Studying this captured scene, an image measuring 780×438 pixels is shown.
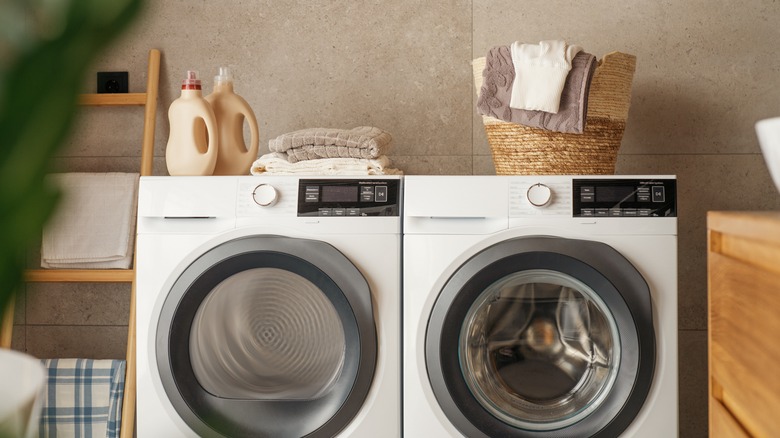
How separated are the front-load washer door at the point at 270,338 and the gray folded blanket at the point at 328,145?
12.9 inches

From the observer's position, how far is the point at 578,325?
67.6 inches

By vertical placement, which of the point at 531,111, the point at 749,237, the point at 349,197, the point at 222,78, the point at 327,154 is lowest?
the point at 749,237

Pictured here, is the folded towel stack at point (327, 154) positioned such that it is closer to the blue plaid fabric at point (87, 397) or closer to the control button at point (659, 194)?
the control button at point (659, 194)

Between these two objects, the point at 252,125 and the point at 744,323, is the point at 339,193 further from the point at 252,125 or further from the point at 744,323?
the point at 744,323

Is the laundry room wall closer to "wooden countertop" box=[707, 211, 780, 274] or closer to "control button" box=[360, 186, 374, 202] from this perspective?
"control button" box=[360, 186, 374, 202]

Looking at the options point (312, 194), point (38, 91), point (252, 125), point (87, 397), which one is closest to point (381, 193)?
point (312, 194)

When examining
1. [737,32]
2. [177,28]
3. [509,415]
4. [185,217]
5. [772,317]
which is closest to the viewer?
[772,317]

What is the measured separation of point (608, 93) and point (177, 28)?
4.96ft

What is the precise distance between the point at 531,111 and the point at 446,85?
65cm

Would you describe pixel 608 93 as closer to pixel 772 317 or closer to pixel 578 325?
pixel 578 325

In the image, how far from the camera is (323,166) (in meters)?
Answer: 1.96

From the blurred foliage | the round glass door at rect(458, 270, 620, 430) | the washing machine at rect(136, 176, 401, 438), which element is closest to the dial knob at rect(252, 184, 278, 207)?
the washing machine at rect(136, 176, 401, 438)

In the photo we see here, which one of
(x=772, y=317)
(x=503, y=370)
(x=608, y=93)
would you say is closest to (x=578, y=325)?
(x=503, y=370)

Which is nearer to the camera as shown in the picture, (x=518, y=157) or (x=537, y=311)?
(x=537, y=311)
